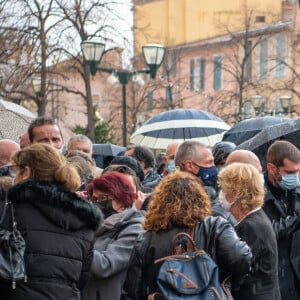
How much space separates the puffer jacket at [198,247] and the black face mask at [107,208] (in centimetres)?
61

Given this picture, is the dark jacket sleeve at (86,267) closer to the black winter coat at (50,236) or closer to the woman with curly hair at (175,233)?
the black winter coat at (50,236)

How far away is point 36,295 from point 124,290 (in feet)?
1.95

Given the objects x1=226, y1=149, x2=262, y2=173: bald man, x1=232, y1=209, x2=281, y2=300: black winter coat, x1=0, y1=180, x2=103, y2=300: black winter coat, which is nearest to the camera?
x1=0, y1=180, x2=103, y2=300: black winter coat

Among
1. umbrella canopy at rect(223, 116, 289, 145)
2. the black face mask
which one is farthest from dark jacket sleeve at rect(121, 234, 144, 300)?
umbrella canopy at rect(223, 116, 289, 145)

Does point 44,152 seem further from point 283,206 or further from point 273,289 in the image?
point 283,206

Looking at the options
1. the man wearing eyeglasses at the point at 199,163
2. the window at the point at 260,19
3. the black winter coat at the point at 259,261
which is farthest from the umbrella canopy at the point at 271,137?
the window at the point at 260,19

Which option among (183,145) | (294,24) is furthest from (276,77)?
(183,145)

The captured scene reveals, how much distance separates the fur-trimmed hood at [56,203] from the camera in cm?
596

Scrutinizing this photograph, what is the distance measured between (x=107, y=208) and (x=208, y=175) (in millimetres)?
1440

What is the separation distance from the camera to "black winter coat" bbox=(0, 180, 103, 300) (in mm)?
5922

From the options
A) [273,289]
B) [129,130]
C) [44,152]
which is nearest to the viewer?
[44,152]

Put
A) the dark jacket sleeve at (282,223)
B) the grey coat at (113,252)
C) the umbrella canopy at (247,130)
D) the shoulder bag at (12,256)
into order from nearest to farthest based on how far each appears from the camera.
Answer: the shoulder bag at (12,256), the grey coat at (113,252), the dark jacket sleeve at (282,223), the umbrella canopy at (247,130)

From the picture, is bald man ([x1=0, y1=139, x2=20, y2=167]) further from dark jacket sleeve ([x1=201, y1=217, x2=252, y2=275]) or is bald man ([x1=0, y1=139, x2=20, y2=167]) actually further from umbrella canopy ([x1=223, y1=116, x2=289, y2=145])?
umbrella canopy ([x1=223, y1=116, x2=289, y2=145])

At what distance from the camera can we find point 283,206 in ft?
25.9
